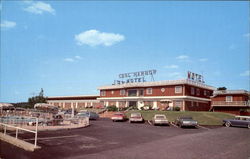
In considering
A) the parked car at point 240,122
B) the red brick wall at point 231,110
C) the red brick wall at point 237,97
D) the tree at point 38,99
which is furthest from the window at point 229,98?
the tree at point 38,99

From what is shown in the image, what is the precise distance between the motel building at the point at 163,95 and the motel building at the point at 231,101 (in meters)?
2.56

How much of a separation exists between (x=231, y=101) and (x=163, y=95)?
48.4 feet

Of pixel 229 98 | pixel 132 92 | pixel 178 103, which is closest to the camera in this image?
pixel 178 103

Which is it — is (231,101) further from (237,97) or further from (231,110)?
(231,110)

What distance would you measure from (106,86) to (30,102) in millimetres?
32408

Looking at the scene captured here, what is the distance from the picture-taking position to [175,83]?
1921 inches

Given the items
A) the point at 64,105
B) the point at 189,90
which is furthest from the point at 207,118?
the point at 64,105

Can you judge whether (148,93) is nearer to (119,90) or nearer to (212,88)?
(119,90)

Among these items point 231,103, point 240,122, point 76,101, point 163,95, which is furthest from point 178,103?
point 76,101

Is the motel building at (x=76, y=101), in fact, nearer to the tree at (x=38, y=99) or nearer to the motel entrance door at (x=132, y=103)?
the tree at (x=38, y=99)

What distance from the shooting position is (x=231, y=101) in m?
50.7

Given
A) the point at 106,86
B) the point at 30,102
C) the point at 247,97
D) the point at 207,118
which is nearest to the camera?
the point at 207,118

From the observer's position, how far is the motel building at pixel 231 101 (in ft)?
162

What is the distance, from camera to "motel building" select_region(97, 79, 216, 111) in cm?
4812
